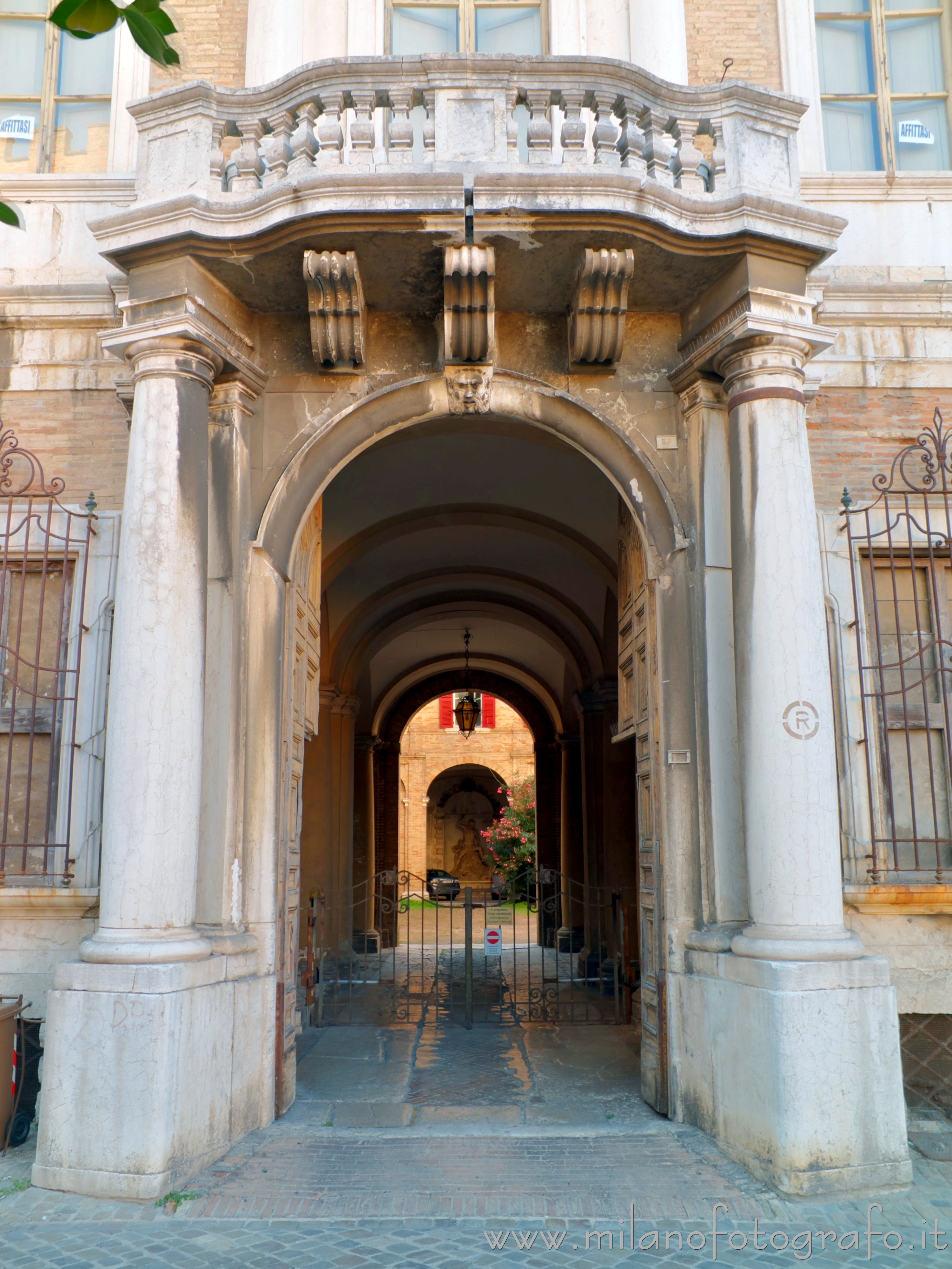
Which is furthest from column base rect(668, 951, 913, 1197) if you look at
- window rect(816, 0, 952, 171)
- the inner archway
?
window rect(816, 0, 952, 171)

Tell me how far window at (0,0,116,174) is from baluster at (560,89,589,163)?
383 centimetres

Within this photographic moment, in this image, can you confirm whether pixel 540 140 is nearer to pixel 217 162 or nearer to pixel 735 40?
pixel 217 162

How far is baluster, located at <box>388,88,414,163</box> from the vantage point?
239 inches

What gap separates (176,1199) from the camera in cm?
492

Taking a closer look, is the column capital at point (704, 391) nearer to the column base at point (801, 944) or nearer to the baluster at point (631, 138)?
the baluster at point (631, 138)

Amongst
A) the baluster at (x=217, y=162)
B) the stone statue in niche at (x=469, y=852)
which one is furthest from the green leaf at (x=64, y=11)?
the stone statue in niche at (x=469, y=852)

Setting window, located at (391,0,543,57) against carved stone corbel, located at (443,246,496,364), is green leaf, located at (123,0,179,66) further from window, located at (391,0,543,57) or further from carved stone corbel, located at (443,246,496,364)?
window, located at (391,0,543,57)

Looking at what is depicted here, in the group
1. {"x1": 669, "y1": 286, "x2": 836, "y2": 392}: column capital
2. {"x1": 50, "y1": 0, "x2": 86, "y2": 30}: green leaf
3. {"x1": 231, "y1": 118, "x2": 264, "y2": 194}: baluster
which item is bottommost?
{"x1": 50, "y1": 0, "x2": 86, "y2": 30}: green leaf

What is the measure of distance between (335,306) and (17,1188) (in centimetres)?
503


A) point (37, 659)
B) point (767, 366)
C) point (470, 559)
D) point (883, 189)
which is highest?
point (883, 189)

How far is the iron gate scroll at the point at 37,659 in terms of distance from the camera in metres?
6.66

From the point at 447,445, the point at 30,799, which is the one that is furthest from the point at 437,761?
the point at 30,799

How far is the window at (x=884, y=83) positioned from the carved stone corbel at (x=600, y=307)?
284 cm

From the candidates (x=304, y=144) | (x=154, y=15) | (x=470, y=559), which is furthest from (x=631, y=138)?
(x=470, y=559)
